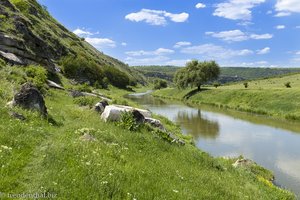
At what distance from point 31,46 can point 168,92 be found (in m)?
93.4

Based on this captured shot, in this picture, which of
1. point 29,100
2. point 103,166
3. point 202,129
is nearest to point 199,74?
point 202,129

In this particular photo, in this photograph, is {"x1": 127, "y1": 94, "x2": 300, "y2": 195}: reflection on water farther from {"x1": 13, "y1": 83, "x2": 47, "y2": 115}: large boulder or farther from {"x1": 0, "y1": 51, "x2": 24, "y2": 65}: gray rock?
{"x1": 0, "y1": 51, "x2": 24, "y2": 65}: gray rock

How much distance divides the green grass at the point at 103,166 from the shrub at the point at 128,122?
369 mm

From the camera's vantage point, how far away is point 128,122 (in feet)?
60.3

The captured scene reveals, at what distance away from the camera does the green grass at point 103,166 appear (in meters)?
9.08

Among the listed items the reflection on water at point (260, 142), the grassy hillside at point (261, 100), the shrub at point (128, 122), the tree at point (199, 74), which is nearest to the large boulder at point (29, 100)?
the shrub at point (128, 122)

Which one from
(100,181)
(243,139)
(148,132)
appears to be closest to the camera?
(100,181)

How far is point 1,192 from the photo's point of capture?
793 centimetres

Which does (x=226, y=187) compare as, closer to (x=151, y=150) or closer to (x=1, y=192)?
(x=151, y=150)

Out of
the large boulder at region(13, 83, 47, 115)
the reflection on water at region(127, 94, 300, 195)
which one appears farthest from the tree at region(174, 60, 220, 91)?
the large boulder at region(13, 83, 47, 115)

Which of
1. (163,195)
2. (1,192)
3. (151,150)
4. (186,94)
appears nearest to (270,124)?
(151,150)

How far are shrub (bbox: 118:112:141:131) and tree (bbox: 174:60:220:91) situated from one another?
94367 millimetres

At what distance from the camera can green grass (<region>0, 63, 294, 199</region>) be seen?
9.08 meters

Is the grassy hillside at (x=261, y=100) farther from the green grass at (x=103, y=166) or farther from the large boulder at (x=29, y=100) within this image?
the large boulder at (x=29, y=100)
